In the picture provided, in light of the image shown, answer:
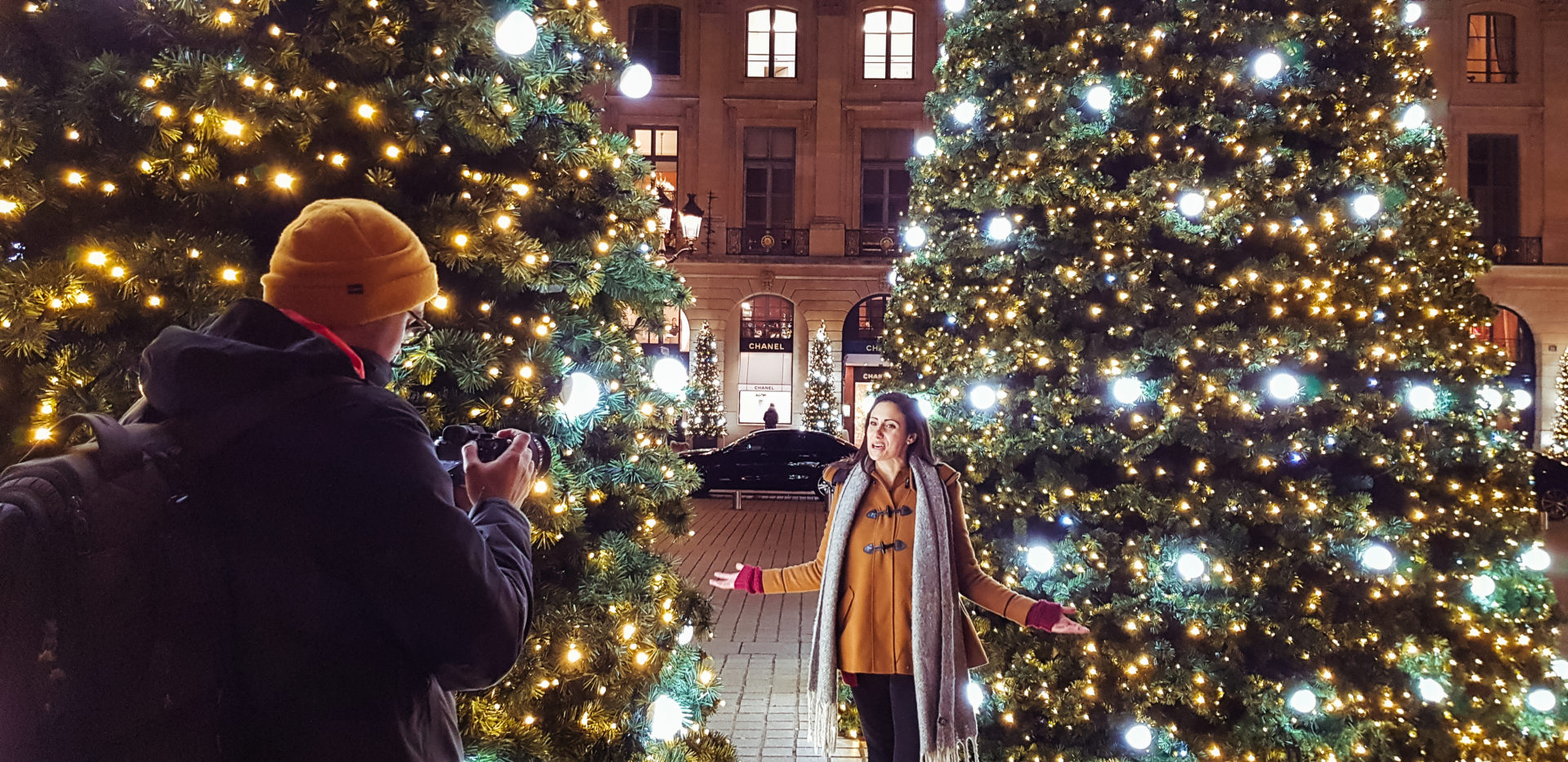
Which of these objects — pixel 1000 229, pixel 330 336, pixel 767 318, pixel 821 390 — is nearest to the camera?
pixel 330 336

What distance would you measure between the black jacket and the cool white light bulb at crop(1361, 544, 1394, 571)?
4015 millimetres

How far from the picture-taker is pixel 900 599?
301 centimetres

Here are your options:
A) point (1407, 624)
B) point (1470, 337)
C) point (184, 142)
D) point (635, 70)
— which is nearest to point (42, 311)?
point (184, 142)

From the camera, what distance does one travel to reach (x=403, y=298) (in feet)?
4.58

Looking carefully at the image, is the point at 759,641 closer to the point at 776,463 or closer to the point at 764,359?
the point at 776,463

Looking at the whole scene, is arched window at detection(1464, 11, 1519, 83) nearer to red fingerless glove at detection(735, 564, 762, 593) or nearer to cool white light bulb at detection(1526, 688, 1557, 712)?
cool white light bulb at detection(1526, 688, 1557, 712)

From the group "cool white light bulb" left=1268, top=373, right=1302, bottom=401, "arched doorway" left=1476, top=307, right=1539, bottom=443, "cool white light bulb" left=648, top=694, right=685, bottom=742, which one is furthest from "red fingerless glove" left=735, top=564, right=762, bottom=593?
"arched doorway" left=1476, top=307, right=1539, bottom=443

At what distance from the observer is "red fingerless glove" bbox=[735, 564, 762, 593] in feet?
10.5

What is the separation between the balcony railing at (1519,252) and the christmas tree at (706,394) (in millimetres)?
20528

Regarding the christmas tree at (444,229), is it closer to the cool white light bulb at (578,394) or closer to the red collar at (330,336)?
the cool white light bulb at (578,394)

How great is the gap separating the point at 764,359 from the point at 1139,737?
1839 centimetres

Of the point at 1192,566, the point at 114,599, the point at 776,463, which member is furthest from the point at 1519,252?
the point at 114,599

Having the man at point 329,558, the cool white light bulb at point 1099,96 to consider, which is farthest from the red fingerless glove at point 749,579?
the cool white light bulb at point 1099,96

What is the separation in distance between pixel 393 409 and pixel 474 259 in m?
1.53
